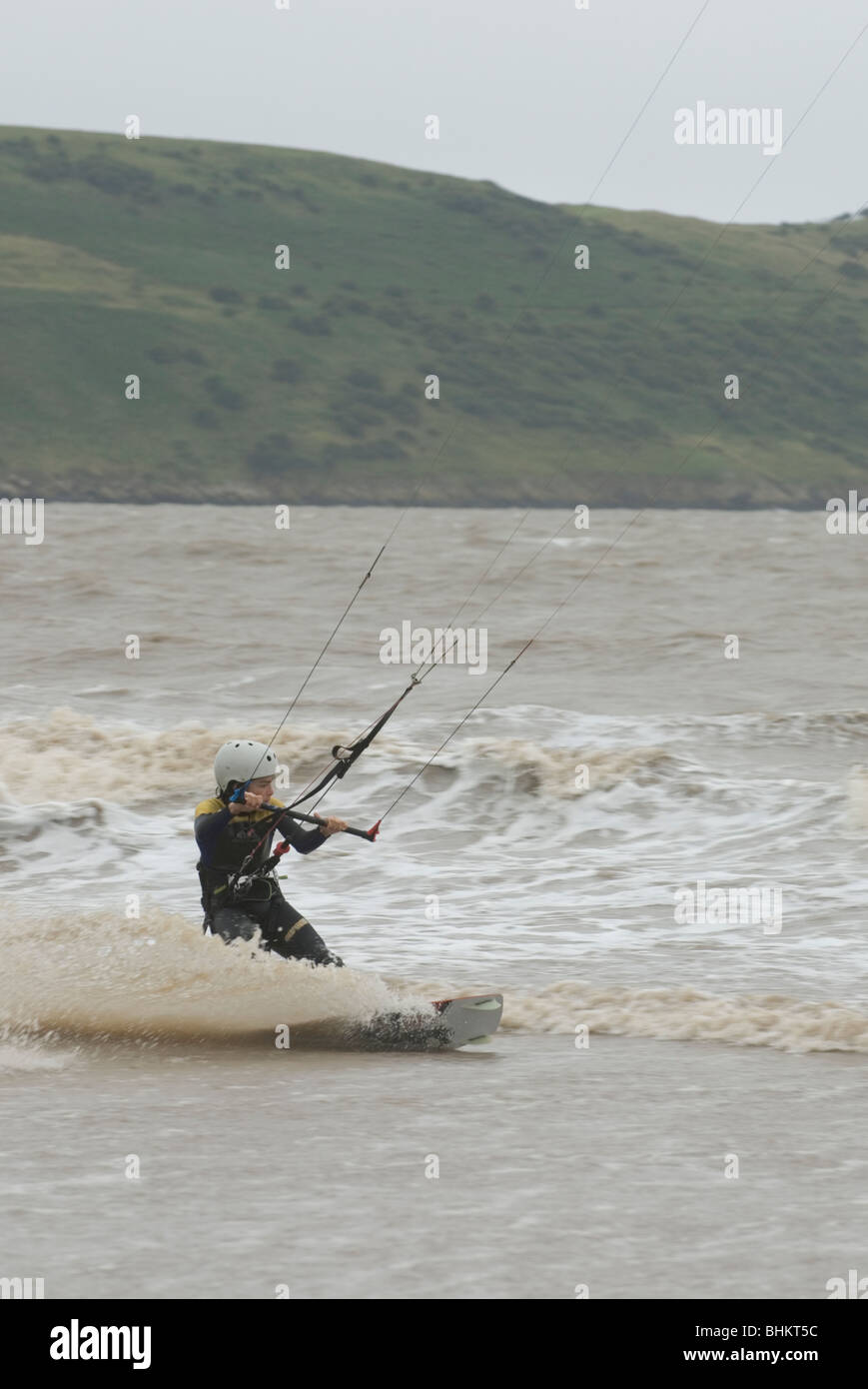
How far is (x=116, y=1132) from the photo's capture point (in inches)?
344

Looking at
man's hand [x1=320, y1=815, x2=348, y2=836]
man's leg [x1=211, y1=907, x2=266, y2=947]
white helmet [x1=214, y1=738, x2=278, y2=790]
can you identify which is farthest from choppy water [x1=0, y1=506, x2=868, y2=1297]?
white helmet [x1=214, y1=738, x2=278, y2=790]

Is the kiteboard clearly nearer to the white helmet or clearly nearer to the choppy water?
the choppy water

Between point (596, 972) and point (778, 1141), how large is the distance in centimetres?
436

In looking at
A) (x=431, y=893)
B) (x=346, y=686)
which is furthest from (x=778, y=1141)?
(x=346, y=686)

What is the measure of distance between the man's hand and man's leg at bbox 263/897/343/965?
744mm

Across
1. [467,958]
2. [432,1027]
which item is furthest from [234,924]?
[467,958]

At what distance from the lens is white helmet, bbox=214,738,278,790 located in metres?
11.6

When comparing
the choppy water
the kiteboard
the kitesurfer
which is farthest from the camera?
the kitesurfer

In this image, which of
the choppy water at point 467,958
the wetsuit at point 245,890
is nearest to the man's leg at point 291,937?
the wetsuit at point 245,890

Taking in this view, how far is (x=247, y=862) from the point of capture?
11.5 meters

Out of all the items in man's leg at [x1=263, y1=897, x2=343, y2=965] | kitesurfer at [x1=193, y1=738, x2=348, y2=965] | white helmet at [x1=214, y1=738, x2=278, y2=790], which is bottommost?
man's leg at [x1=263, y1=897, x2=343, y2=965]

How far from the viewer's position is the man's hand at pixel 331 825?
35.7 ft

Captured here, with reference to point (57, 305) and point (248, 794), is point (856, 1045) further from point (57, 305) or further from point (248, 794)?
point (57, 305)
